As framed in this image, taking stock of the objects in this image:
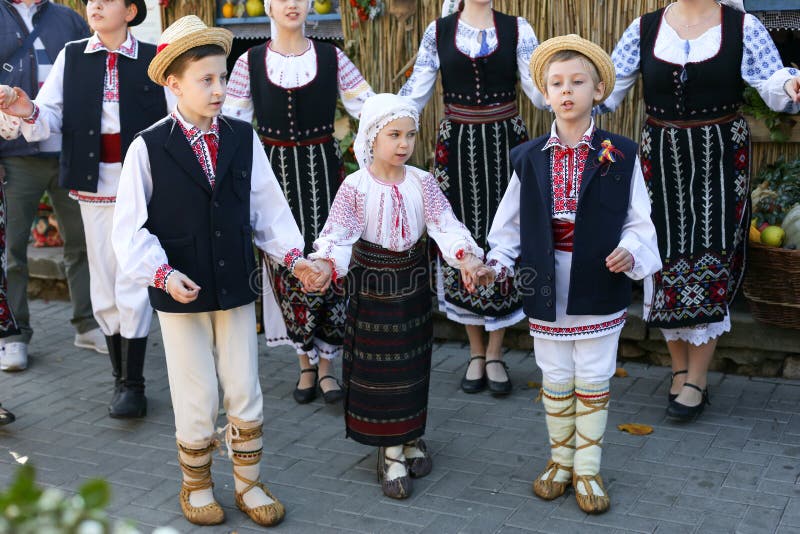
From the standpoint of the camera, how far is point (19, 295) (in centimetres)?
591

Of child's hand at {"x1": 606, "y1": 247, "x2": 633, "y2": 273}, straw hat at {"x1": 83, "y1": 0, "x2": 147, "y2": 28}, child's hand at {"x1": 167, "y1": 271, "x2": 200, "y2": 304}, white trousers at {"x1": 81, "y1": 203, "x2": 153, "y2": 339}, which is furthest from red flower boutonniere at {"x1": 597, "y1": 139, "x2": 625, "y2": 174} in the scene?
straw hat at {"x1": 83, "y1": 0, "x2": 147, "y2": 28}

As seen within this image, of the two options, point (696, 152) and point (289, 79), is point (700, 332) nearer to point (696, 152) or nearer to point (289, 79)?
point (696, 152)

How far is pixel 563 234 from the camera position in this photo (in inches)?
150

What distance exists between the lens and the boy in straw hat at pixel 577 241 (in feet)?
12.1

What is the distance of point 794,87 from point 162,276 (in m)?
2.70

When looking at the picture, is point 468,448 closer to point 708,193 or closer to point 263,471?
point 263,471

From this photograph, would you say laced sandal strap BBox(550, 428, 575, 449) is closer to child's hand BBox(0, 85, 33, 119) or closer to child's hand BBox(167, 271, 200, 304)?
child's hand BBox(167, 271, 200, 304)

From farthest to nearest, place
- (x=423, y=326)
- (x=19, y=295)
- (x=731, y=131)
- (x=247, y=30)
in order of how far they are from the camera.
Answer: (x=247, y=30) < (x=19, y=295) < (x=731, y=131) < (x=423, y=326)

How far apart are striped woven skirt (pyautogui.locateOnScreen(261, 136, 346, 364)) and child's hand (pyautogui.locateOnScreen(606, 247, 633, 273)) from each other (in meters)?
1.79

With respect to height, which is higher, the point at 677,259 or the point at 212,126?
the point at 212,126

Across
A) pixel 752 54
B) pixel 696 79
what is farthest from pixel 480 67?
pixel 752 54

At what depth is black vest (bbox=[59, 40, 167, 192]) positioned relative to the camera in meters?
4.85

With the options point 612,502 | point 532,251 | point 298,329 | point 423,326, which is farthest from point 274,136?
point 612,502

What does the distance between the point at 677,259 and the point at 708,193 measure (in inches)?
13.2
